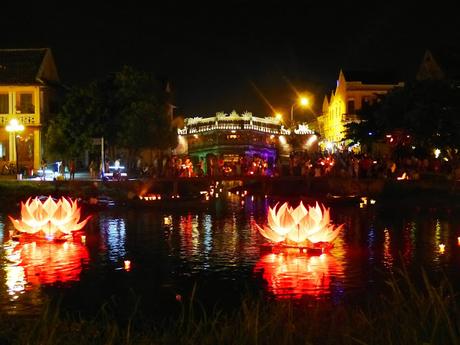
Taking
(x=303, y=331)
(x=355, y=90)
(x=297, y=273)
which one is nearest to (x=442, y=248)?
(x=297, y=273)

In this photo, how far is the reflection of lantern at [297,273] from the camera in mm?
14492

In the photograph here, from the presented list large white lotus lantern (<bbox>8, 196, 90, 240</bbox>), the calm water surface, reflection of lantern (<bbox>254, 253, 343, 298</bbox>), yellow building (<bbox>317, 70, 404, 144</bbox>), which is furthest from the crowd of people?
yellow building (<bbox>317, 70, 404, 144</bbox>)

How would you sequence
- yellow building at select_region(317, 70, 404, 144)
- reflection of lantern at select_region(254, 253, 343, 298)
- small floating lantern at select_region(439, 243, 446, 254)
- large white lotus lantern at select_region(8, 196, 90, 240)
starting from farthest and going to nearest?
yellow building at select_region(317, 70, 404, 144) → large white lotus lantern at select_region(8, 196, 90, 240) → small floating lantern at select_region(439, 243, 446, 254) → reflection of lantern at select_region(254, 253, 343, 298)

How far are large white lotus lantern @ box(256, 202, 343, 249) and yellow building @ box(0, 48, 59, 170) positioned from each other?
39197mm

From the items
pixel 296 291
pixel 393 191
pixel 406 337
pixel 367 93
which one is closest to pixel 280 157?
pixel 367 93

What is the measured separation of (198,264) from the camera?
58.3ft

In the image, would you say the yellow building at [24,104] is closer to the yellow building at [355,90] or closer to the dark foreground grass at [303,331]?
the yellow building at [355,90]

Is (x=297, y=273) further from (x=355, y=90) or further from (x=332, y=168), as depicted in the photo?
(x=355, y=90)

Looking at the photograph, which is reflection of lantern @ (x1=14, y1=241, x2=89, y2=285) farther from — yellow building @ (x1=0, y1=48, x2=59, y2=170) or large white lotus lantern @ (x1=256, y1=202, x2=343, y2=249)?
yellow building @ (x1=0, y1=48, x2=59, y2=170)

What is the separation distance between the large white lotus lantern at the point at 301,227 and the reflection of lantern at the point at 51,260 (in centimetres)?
518

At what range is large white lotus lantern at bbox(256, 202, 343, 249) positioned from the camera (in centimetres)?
1856

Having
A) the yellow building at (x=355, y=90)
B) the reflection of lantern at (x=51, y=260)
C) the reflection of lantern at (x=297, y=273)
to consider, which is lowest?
the reflection of lantern at (x=297, y=273)

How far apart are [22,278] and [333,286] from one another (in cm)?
690

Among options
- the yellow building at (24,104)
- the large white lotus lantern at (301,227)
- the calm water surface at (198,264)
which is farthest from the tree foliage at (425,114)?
the yellow building at (24,104)
